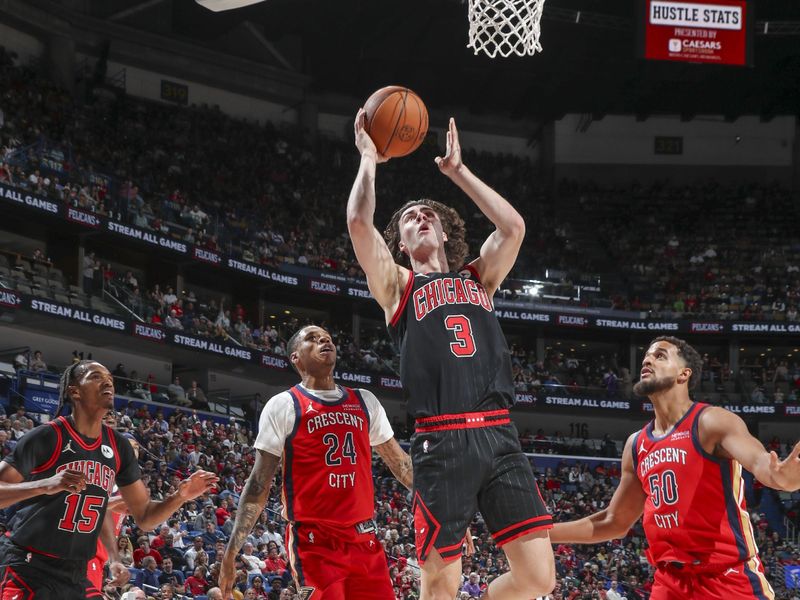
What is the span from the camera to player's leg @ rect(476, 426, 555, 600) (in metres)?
5.05

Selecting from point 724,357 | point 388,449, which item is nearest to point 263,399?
point 724,357

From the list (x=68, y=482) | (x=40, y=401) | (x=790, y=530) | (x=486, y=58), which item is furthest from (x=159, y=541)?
(x=486, y=58)

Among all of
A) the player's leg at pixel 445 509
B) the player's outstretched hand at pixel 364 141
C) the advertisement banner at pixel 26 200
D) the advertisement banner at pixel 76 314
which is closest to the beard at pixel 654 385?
the player's leg at pixel 445 509

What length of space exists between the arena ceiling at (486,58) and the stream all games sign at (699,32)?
3.40 meters

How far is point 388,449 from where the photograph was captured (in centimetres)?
668

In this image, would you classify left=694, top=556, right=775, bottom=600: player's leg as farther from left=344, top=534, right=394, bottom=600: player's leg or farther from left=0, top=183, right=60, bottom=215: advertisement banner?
left=0, top=183, right=60, bottom=215: advertisement banner

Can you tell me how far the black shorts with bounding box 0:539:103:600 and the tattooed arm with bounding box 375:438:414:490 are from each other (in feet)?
6.16

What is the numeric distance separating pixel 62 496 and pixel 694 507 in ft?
11.1

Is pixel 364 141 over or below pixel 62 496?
over

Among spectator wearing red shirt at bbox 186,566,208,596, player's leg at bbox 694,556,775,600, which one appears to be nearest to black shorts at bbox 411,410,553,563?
player's leg at bbox 694,556,775,600

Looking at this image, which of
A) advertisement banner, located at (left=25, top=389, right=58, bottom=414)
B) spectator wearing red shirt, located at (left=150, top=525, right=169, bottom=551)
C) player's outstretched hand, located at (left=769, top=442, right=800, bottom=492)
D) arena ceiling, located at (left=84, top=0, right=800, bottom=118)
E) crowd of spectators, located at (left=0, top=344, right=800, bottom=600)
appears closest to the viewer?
player's outstretched hand, located at (left=769, top=442, right=800, bottom=492)

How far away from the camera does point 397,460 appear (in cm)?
663

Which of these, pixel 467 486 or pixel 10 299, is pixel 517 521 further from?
pixel 10 299

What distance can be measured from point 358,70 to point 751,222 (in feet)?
47.6
